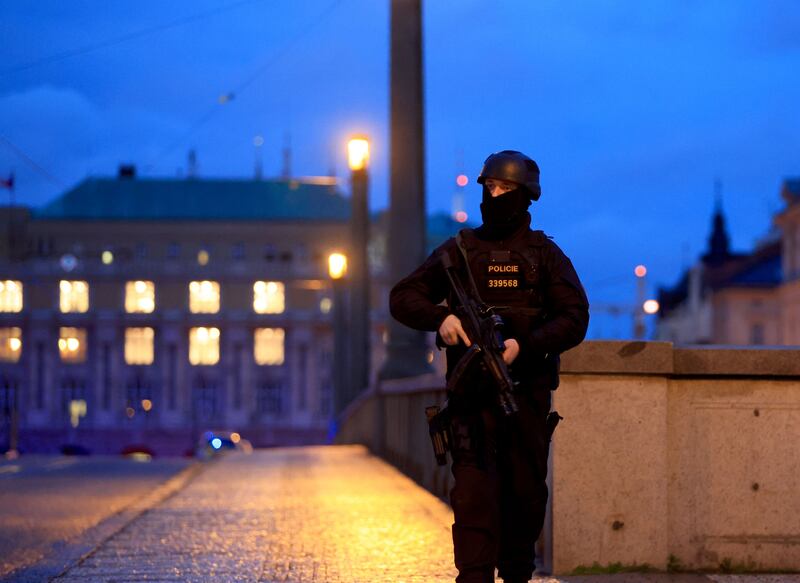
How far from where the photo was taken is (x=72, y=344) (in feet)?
399

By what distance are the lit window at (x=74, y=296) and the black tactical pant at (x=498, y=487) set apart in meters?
119

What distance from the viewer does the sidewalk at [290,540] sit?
8.18 metres

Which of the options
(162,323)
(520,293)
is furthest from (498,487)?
(162,323)

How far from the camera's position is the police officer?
5844mm

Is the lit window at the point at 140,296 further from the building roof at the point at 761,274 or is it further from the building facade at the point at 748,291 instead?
the building roof at the point at 761,274

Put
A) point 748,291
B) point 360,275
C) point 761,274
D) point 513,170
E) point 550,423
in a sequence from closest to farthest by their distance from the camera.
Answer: point 513,170, point 550,423, point 360,275, point 748,291, point 761,274

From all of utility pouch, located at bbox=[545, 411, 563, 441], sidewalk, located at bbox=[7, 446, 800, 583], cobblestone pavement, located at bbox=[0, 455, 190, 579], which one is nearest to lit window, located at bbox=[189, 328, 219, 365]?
cobblestone pavement, located at bbox=[0, 455, 190, 579]

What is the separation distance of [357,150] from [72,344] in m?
93.0

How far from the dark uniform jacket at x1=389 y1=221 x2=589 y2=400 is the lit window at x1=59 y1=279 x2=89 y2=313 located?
119 metres

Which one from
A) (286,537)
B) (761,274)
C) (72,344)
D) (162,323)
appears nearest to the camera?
(286,537)

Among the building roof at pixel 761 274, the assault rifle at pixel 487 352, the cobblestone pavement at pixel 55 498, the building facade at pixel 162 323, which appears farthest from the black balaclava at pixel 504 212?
the building facade at pixel 162 323

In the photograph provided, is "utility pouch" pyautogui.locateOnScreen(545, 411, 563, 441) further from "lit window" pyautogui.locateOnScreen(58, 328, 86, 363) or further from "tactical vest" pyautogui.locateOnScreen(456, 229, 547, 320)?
"lit window" pyautogui.locateOnScreen(58, 328, 86, 363)

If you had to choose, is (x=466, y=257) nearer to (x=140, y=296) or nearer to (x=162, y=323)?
(x=162, y=323)

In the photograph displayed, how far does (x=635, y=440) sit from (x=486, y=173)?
256cm
